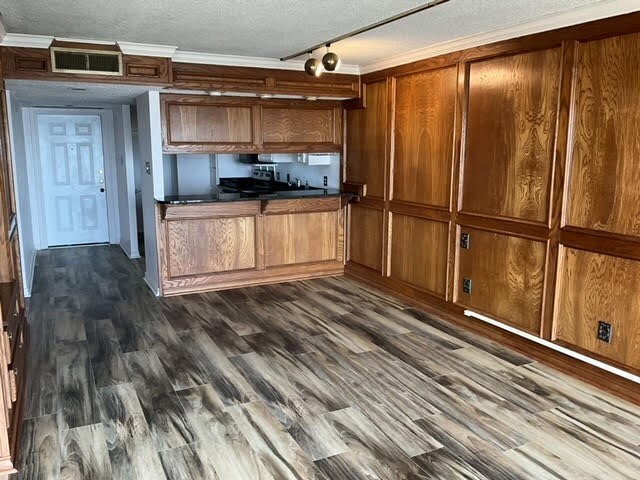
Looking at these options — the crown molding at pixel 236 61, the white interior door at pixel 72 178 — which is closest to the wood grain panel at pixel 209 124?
Result: the crown molding at pixel 236 61

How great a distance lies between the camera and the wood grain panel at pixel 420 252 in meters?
4.61

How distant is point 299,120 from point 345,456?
4.04 meters

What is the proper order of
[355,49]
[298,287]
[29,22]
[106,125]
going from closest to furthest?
[29,22] → [355,49] → [298,287] → [106,125]

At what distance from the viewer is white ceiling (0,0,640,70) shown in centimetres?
315

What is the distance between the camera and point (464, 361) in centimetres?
365

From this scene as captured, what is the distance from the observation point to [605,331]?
323 cm

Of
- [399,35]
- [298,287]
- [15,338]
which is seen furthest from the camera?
[298,287]

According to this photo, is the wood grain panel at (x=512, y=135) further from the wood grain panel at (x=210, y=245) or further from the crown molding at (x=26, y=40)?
the crown molding at (x=26, y=40)

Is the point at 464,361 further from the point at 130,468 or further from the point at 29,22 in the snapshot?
the point at 29,22

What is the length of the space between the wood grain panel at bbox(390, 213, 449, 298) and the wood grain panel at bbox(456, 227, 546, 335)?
230 millimetres

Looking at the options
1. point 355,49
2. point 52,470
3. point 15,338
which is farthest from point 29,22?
point 52,470

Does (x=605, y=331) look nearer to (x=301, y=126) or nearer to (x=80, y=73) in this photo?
(x=301, y=126)

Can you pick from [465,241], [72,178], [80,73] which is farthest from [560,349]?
[72,178]

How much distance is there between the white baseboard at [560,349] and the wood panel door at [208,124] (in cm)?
295
